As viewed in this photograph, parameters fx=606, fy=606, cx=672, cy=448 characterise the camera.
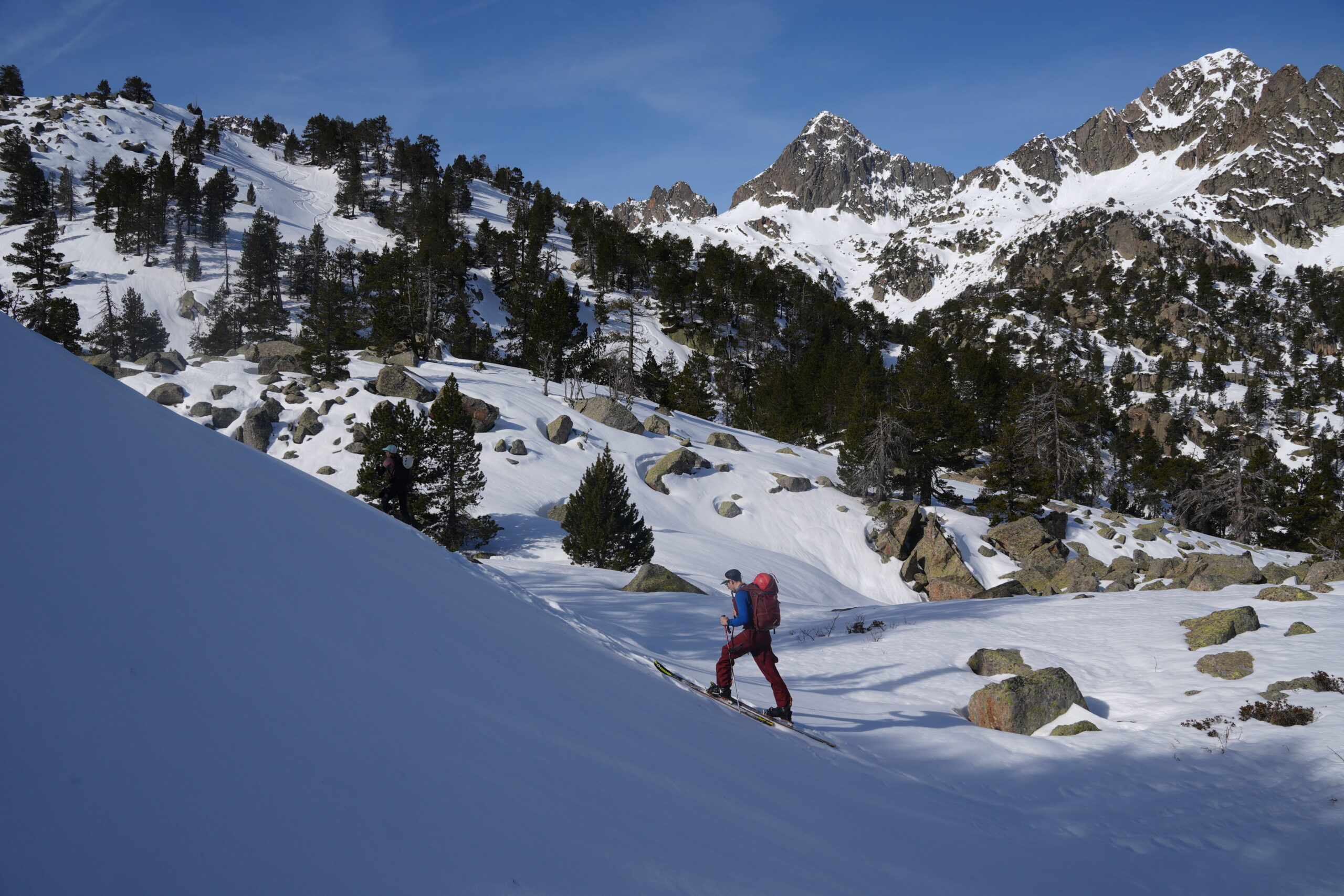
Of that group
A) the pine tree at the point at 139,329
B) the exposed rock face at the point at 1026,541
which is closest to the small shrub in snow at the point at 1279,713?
the exposed rock face at the point at 1026,541

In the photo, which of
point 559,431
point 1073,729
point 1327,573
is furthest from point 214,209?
point 1327,573

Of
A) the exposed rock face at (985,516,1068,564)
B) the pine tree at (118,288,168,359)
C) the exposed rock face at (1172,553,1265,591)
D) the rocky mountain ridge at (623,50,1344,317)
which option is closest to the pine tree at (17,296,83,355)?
the pine tree at (118,288,168,359)

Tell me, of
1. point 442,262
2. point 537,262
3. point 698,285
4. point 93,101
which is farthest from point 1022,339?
point 93,101

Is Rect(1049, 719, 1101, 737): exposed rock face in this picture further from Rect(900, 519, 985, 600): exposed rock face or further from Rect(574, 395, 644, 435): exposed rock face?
Rect(574, 395, 644, 435): exposed rock face

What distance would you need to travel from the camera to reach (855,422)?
34.1 m

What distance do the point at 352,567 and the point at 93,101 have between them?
426ft

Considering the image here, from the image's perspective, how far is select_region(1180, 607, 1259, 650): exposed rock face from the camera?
33.4 ft

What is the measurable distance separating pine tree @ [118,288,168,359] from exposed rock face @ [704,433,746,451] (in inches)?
1655

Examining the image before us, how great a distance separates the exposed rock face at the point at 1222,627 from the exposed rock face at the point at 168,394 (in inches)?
1658

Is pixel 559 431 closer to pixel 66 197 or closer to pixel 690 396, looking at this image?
pixel 690 396

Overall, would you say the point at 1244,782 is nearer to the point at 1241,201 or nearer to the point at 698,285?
the point at 698,285

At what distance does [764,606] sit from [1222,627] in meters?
9.07

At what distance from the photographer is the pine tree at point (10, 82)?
87.0 metres

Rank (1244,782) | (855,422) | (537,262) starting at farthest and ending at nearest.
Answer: (537,262) → (855,422) → (1244,782)
